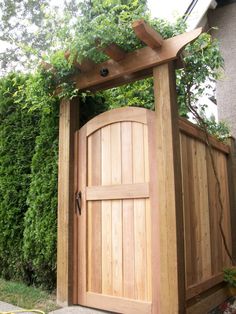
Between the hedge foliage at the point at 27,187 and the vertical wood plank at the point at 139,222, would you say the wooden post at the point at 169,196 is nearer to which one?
the vertical wood plank at the point at 139,222

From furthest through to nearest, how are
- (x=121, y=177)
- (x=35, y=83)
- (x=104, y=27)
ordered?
(x=35, y=83), (x=121, y=177), (x=104, y=27)

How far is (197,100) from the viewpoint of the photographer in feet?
12.4

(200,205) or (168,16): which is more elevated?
(168,16)

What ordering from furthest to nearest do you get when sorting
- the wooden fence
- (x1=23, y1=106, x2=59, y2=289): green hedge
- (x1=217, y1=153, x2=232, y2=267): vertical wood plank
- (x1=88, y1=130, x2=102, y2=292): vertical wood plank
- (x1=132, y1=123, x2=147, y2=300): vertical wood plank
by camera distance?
(x1=217, y1=153, x2=232, y2=267): vertical wood plank → (x1=23, y1=106, x2=59, y2=289): green hedge → (x1=88, y1=130, x2=102, y2=292): vertical wood plank → the wooden fence → (x1=132, y1=123, x2=147, y2=300): vertical wood plank

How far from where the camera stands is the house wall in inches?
Result: 174

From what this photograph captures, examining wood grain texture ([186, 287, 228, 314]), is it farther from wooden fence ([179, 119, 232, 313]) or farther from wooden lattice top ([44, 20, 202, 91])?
wooden lattice top ([44, 20, 202, 91])

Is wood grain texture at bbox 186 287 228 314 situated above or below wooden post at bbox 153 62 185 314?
below

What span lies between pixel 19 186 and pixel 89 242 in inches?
50.9


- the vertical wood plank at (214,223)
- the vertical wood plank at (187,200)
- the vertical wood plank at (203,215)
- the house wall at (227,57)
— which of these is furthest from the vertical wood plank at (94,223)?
the house wall at (227,57)

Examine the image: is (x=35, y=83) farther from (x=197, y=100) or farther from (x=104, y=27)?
(x=197, y=100)

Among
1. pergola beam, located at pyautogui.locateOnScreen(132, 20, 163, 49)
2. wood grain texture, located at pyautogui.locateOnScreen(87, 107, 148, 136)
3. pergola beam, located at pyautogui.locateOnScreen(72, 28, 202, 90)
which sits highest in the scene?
pergola beam, located at pyautogui.locateOnScreen(132, 20, 163, 49)

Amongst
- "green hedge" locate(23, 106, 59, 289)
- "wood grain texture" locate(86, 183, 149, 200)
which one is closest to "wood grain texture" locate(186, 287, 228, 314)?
"wood grain texture" locate(86, 183, 149, 200)

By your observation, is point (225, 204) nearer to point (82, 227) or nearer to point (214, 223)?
point (214, 223)

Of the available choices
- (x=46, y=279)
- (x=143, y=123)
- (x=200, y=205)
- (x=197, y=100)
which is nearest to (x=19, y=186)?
(x=46, y=279)
